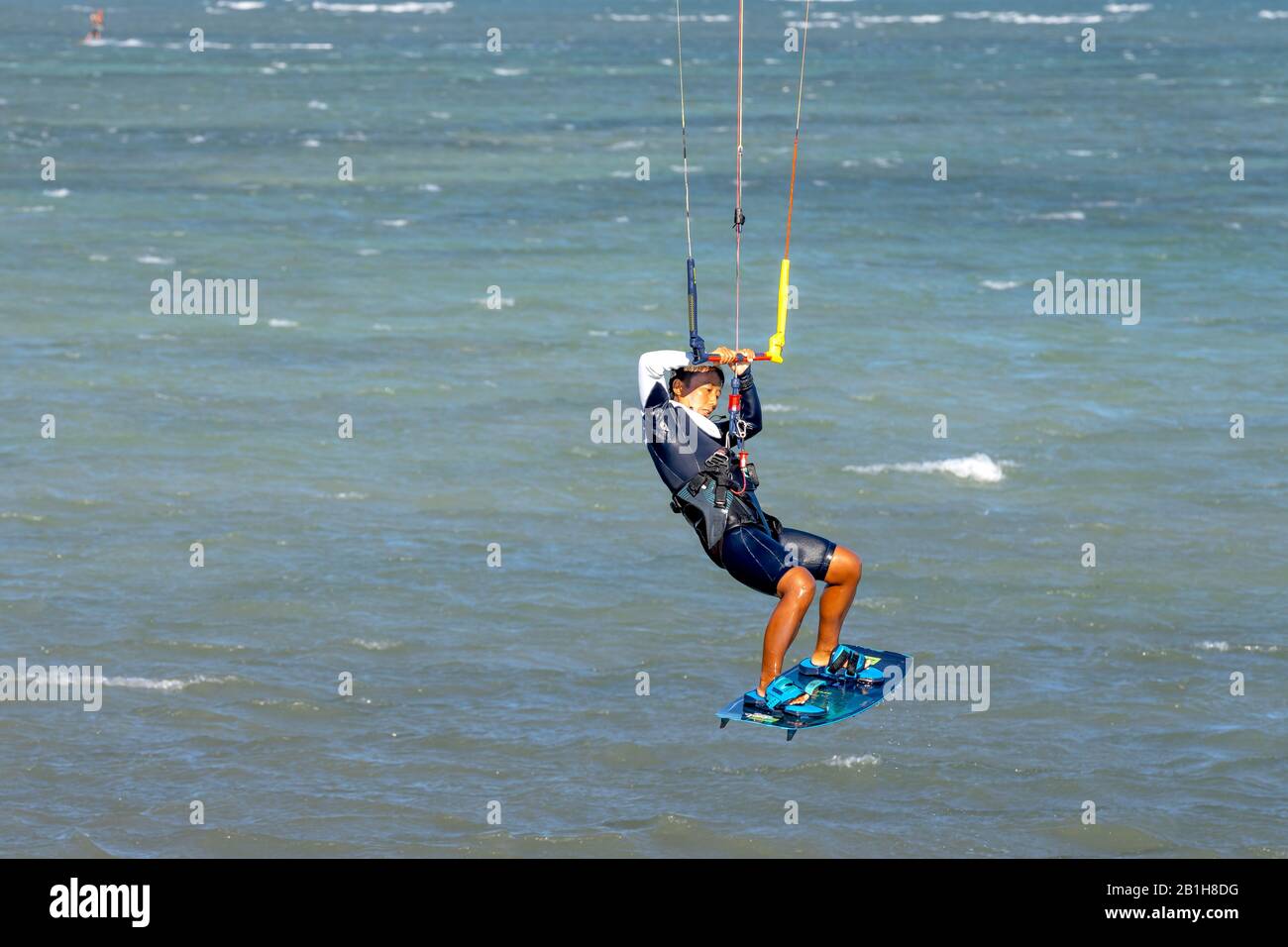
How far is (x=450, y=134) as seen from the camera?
87.0 m

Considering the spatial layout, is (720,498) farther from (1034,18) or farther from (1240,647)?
(1034,18)

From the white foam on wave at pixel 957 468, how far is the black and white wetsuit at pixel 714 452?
21.5 m

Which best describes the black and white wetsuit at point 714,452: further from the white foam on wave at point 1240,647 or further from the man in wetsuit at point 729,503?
the white foam on wave at point 1240,647

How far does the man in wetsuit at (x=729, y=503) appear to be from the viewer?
17.0 meters

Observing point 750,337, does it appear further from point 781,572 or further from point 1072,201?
point 781,572

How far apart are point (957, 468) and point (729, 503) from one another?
2233 cm

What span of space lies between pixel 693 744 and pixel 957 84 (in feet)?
293

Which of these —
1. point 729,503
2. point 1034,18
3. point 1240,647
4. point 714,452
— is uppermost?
point 1034,18

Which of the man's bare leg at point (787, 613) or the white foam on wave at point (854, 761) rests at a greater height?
the man's bare leg at point (787, 613)

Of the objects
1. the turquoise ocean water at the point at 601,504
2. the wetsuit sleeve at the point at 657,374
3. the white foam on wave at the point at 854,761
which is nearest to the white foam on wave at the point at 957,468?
the turquoise ocean water at the point at 601,504

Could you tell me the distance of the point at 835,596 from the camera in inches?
680

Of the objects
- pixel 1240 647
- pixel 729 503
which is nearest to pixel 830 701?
pixel 729 503

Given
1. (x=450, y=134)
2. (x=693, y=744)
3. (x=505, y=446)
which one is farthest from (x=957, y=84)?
(x=693, y=744)
